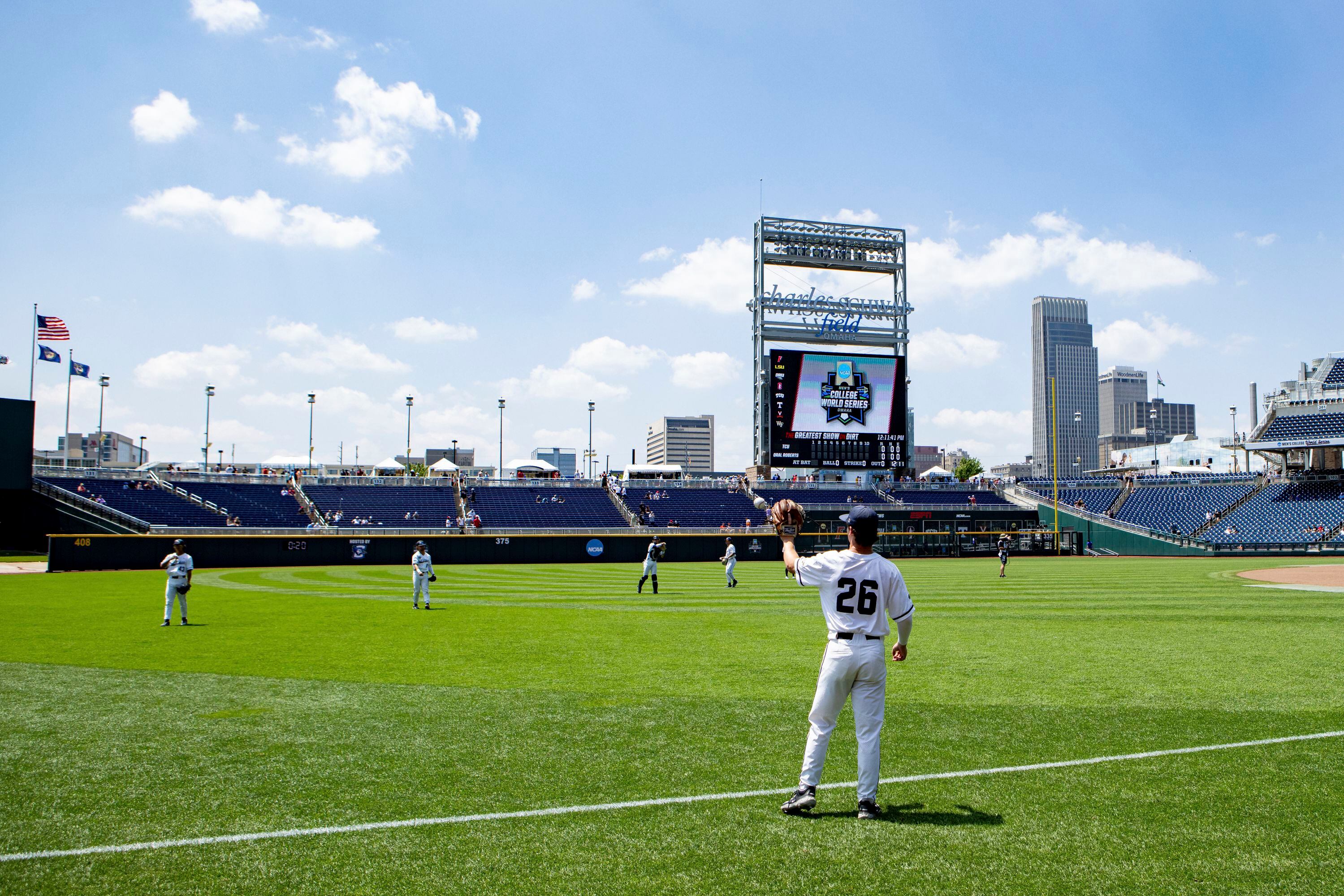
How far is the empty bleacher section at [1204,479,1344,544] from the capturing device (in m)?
50.6

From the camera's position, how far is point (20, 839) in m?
5.07

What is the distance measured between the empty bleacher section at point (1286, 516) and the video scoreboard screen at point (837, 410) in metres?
20.2

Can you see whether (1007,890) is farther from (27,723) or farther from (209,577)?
(209,577)

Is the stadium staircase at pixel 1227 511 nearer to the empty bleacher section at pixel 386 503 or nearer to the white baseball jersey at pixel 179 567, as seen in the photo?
the empty bleacher section at pixel 386 503

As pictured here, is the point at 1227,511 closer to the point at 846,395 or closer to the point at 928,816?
the point at 846,395

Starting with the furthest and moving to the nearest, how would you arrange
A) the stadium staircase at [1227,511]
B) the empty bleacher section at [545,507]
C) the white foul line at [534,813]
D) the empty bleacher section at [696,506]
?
1. the empty bleacher section at [696,506]
2. the stadium staircase at [1227,511]
3. the empty bleacher section at [545,507]
4. the white foul line at [534,813]

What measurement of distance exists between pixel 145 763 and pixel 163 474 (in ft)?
171

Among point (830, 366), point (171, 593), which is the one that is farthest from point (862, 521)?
point (830, 366)

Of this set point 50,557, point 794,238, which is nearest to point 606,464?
point 794,238

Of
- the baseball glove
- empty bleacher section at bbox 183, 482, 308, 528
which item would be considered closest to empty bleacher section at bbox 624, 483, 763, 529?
empty bleacher section at bbox 183, 482, 308, 528

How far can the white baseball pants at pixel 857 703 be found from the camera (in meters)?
5.43

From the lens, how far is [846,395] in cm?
5453

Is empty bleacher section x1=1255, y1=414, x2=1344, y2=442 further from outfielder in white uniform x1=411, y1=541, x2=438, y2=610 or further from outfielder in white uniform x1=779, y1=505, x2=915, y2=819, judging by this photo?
outfielder in white uniform x1=779, y1=505, x2=915, y2=819

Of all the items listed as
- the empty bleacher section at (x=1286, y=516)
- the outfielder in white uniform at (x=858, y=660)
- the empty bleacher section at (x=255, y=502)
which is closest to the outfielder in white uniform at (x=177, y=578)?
the outfielder in white uniform at (x=858, y=660)
